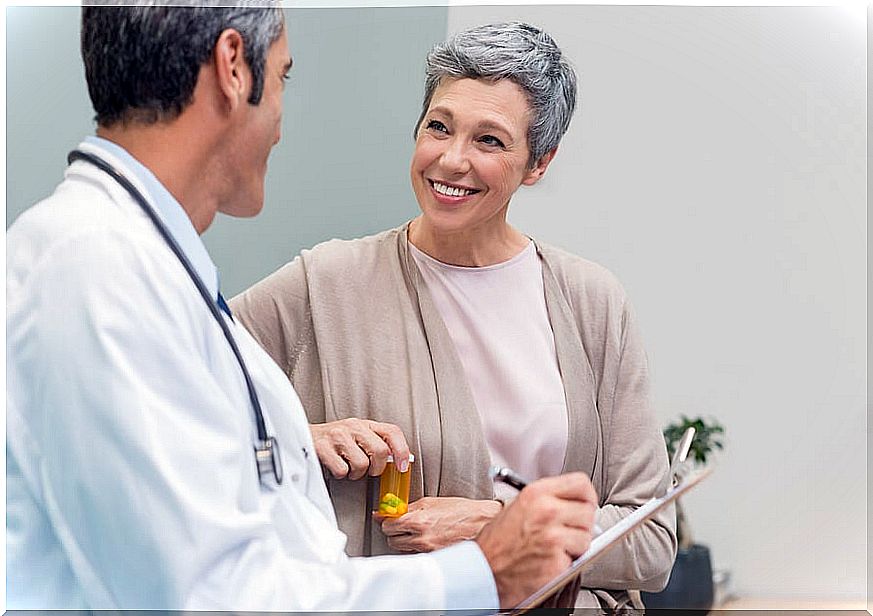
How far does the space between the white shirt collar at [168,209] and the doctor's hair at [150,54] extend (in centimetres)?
5

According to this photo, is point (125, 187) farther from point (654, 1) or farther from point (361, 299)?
point (654, 1)

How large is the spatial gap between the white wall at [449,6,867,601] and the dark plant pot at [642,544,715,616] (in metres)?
0.02

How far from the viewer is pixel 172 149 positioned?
1.21 meters

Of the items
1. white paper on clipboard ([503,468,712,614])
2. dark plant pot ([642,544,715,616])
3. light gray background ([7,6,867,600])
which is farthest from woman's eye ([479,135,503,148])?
dark plant pot ([642,544,715,616])

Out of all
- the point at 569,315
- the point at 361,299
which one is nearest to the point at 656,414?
the point at 569,315

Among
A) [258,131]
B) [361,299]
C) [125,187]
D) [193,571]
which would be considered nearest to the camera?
[193,571]

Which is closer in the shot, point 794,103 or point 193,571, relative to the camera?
point 193,571

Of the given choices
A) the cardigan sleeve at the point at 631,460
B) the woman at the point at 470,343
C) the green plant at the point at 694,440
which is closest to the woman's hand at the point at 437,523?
the woman at the point at 470,343

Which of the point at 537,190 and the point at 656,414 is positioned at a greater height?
the point at 537,190

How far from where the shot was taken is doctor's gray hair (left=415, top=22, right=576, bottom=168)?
1551 millimetres

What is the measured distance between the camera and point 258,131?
129 cm

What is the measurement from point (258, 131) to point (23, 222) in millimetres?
291

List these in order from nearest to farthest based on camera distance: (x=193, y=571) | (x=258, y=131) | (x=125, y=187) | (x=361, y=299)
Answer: (x=193, y=571), (x=125, y=187), (x=258, y=131), (x=361, y=299)

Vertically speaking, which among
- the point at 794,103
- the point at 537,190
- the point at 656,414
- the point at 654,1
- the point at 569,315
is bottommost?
the point at 656,414
